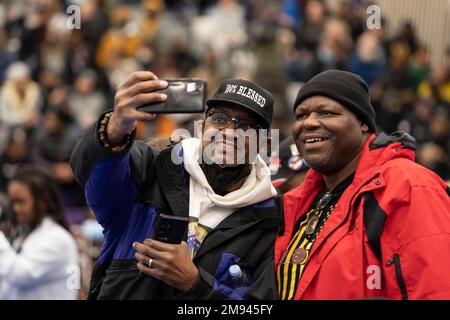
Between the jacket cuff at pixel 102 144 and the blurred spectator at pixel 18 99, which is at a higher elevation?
the blurred spectator at pixel 18 99

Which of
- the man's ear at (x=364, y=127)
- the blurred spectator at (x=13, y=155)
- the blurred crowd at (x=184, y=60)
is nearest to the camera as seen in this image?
the man's ear at (x=364, y=127)

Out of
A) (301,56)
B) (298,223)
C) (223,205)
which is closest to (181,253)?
(223,205)

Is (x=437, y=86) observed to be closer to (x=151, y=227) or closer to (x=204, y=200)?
(x=204, y=200)

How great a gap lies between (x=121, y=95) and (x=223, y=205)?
763 mm

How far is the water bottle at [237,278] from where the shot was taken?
176 inches

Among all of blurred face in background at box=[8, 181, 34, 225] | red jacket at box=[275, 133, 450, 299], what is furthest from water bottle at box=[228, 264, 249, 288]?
blurred face in background at box=[8, 181, 34, 225]

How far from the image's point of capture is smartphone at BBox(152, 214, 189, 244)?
13.9 ft

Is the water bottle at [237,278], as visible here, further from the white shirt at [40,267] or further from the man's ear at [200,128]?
the white shirt at [40,267]

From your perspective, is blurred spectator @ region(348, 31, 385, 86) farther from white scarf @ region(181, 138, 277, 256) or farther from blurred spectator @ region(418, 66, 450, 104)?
white scarf @ region(181, 138, 277, 256)

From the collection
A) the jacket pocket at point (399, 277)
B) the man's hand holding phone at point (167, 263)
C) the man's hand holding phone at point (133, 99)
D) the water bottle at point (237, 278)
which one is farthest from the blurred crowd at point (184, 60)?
the jacket pocket at point (399, 277)

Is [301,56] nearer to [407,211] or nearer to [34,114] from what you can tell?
[34,114]

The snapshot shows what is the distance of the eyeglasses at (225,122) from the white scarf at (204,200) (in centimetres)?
15

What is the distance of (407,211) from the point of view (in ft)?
13.5

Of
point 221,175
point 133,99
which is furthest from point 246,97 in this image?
point 133,99
